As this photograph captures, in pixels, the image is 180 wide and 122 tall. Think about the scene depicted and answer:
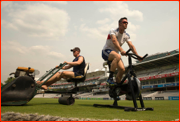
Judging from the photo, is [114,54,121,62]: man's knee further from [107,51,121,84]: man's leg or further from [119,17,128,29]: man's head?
[119,17,128,29]: man's head

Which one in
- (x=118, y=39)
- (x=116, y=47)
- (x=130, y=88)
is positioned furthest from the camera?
(x=118, y=39)

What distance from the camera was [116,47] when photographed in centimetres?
345

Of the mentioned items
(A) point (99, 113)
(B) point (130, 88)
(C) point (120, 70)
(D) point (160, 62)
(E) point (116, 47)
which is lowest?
(A) point (99, 113)

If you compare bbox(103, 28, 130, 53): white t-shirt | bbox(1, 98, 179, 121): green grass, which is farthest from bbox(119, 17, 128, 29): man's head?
bbox(1, 98, 179, 121): green grass

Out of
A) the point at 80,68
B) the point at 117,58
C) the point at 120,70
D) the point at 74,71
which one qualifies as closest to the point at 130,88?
the point at 120,70

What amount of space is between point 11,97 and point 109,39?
2701mm

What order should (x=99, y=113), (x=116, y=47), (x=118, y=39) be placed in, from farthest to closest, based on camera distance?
1. (x=118, y=39)
2. (x=116, y=47)
3. (x=99, y=113)

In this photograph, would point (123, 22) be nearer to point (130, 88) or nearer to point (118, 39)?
point (118, 39)

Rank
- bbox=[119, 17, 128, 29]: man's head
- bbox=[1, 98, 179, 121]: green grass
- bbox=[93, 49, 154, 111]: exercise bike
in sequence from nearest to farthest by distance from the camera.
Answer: bbox=[1, 98, 179, 121]: green grass < bbox=[93, 49, 154, 111]: exercise bike < bbox=[119, 17, 128, 29]: man's head

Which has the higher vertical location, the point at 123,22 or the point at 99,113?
the point at 123,22

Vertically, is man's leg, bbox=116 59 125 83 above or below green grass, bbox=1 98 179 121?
above

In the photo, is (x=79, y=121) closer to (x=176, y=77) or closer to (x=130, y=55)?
(x=130, y=55)

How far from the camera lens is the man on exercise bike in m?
3.50

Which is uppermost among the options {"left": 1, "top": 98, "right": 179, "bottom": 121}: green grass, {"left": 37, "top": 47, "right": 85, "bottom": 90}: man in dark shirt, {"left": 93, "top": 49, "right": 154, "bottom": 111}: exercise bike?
{"left": 37, "top": 47, "right": 85, "bottom": 90}: man in dark shirt
